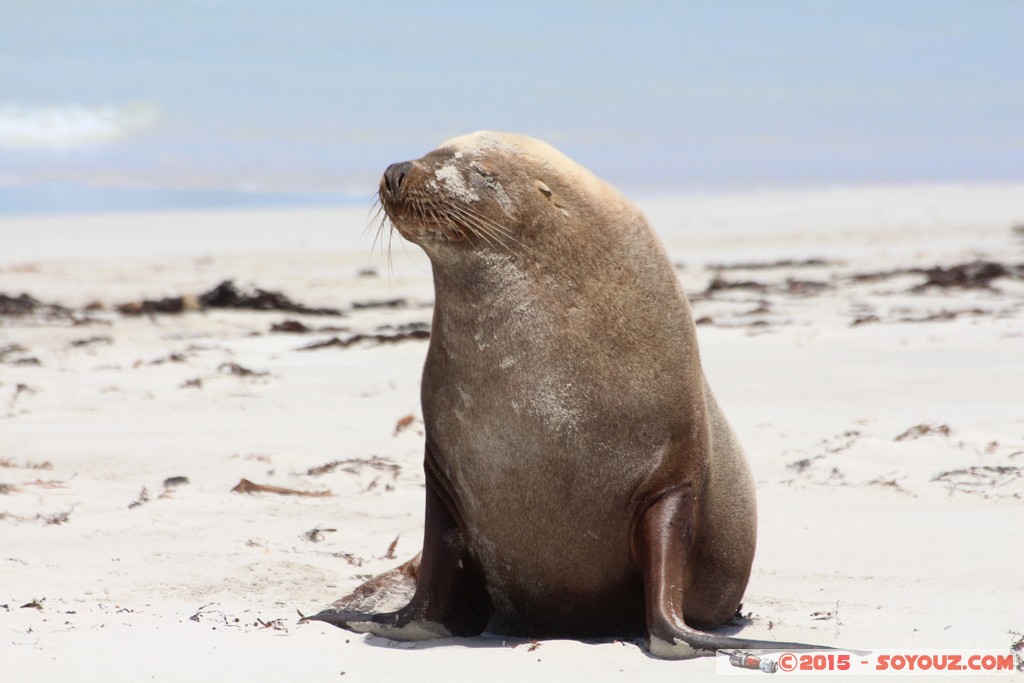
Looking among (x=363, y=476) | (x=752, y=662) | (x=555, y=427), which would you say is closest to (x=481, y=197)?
(x=555, y=427)

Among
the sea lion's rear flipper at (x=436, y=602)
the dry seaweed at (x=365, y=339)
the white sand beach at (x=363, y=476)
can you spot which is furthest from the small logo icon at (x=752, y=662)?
the dry seaweed at (x=365, y=339)

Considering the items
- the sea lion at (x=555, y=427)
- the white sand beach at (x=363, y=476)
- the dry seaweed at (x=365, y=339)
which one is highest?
the sea lion at (x=555, y=427)

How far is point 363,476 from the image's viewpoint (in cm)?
606

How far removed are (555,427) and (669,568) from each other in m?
0.51

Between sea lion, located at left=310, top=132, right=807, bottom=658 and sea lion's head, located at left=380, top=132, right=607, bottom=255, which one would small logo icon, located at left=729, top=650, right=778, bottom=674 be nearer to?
sea lion, located at left=310, top=132, right=807, bottom=658

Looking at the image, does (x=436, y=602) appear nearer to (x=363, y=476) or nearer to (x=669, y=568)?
(x=669, y=568)

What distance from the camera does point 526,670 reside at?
3412 millimetres

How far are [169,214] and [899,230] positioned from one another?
1697 cm

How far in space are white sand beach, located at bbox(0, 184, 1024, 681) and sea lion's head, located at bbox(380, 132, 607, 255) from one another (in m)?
0.49

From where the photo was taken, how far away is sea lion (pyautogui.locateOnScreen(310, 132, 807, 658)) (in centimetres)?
392

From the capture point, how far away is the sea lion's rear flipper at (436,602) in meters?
4.03

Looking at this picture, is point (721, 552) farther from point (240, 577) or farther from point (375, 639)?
point (240, 577)

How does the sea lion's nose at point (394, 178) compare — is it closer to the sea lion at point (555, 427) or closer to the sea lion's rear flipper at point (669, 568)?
the sea lion at point (555, 427)

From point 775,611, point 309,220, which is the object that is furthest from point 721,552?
point 309,220
